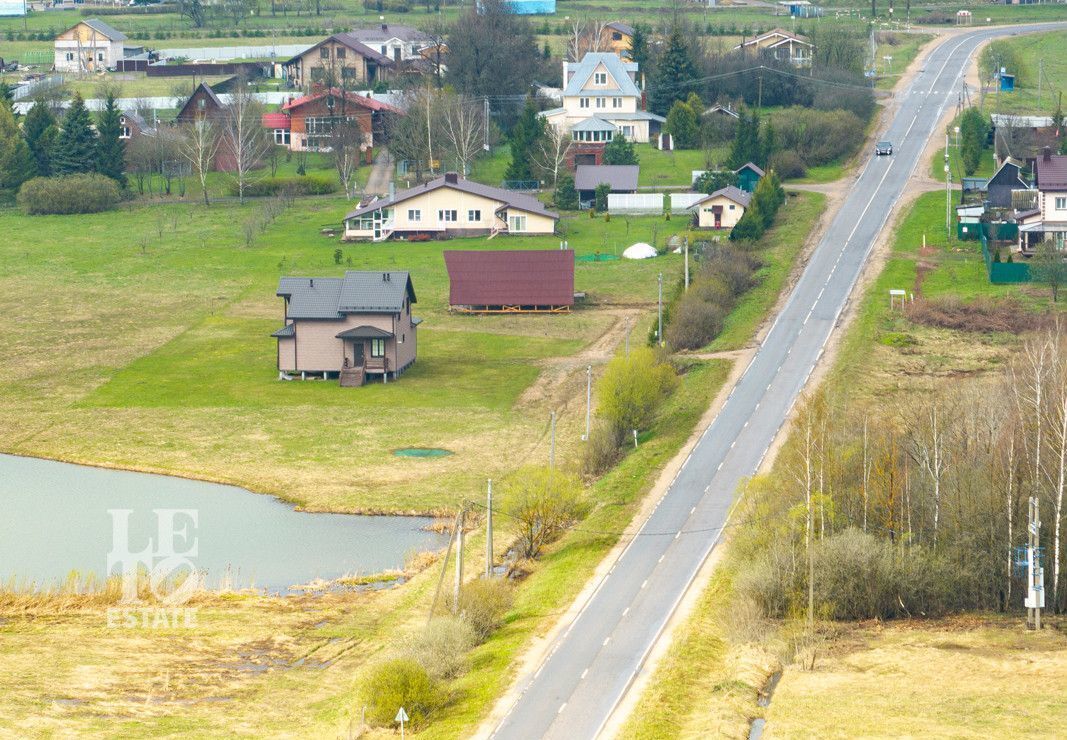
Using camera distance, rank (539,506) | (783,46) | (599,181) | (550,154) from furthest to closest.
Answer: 1. (783,46)
2. (550,154)
3. (599,181)
4. (539,506)

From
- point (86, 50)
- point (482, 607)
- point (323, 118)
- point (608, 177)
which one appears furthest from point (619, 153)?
point (482, 607)

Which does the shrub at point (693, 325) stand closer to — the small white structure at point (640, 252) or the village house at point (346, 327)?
the village house at point (346, 327)

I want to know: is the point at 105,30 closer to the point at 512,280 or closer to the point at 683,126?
the point at 683,126

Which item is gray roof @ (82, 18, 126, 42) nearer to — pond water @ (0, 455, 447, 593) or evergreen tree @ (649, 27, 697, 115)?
evergreen tree @ (649, 27, 697, 115)

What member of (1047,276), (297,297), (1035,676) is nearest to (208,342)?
(297,297)

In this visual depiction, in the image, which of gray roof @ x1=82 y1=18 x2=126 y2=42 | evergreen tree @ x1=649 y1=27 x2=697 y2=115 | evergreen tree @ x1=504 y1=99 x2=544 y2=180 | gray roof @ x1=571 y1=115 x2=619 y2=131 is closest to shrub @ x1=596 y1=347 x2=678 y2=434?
evergreen tree @ x1=504 y1=99 x2=544 y2=180
